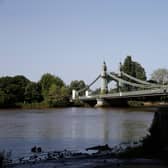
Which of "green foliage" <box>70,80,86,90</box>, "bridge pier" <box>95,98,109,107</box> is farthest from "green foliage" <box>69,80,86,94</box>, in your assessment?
"bridge pier" <box>95,98,109,107</box>

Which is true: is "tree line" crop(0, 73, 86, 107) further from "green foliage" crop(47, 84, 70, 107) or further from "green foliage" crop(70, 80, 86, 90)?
"green foliage" crop(70, 80, 86, 90)

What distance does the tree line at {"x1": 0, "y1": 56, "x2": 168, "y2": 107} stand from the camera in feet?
289

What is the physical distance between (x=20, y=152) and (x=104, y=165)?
672 centimetres

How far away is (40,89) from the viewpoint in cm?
9744

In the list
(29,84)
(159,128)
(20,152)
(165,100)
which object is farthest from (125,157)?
(29,84)

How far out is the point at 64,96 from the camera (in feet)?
306

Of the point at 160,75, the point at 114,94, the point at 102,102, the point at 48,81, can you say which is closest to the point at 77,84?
the point at 48,81

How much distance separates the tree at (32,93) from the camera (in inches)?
3563

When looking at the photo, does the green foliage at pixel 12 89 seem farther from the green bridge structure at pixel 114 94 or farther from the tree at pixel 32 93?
the green bridge structure at pixel 114 94

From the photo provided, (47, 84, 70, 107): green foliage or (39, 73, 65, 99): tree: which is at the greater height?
(39, 73, 65, 99): tree

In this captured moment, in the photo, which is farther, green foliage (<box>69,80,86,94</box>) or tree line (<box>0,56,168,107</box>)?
green foliage (<box>69,80,86,94</box>)

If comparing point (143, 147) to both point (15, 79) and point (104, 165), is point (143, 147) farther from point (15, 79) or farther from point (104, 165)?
point (15, 79)

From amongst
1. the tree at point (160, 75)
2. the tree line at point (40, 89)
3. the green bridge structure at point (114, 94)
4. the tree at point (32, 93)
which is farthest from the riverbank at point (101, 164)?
the tree at point (160, 75)

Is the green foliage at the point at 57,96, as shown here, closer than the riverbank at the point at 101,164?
No
